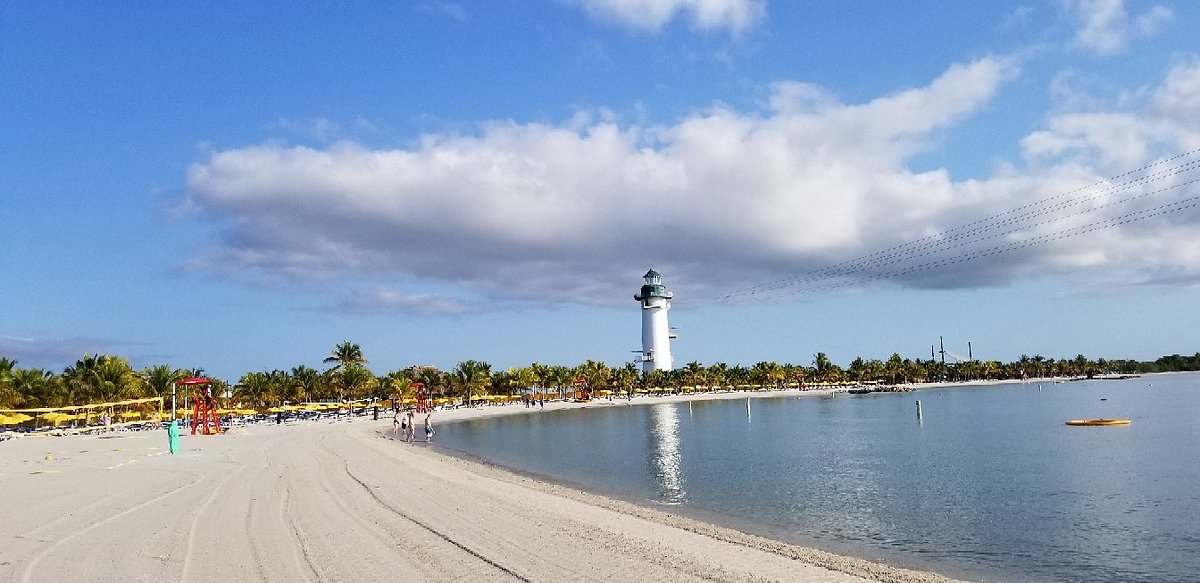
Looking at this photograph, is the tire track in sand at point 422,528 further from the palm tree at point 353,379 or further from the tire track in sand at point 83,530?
the palm tree at point 353,379

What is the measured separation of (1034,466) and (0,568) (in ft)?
130

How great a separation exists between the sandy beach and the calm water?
3.16 m

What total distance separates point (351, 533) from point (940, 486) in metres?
23.9

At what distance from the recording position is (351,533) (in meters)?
17.1

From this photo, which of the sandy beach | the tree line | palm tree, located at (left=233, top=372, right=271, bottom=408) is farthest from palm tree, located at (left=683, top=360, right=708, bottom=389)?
the sandy beach

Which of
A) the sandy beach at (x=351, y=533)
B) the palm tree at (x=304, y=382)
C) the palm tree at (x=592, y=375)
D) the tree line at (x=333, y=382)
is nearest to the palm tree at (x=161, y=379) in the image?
the tree line at (x=333, y=382)

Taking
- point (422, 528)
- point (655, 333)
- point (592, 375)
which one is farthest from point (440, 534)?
point (655, 333)

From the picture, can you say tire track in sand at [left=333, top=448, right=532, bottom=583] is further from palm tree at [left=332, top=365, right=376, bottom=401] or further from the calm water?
palm tree at [left=332, top=365, right=376, bottom=401]

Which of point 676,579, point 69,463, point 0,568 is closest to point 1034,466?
point 676,579

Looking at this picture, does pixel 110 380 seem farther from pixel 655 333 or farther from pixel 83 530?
pixel 655 333

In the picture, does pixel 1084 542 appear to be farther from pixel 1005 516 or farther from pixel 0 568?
pixel 0 568

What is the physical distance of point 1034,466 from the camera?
36438mm

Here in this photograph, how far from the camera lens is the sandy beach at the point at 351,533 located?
45.2 ft

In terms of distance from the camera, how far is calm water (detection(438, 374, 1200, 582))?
18.5 m
